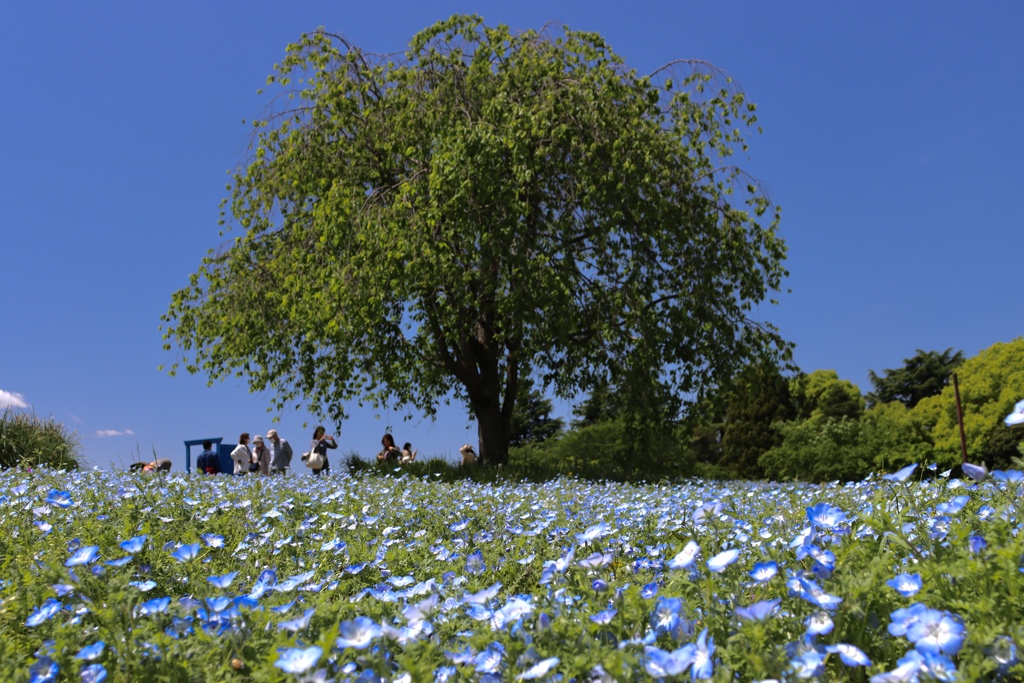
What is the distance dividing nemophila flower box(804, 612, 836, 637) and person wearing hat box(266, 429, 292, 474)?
1457 centimetres

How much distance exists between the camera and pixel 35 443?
16.2 m

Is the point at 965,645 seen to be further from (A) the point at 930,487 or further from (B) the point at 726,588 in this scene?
(A) the point at 930,487

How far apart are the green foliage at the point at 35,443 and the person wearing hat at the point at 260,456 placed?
328cm

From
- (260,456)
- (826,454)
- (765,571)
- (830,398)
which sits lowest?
(826,454)

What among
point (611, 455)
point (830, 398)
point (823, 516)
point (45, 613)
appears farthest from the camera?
point (830, 398)

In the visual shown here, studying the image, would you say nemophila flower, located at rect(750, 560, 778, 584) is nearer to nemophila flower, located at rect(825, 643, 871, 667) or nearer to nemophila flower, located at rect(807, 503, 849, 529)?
nemophila flower, located at rect(825, 643, 871, 667)

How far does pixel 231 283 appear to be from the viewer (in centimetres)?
1881

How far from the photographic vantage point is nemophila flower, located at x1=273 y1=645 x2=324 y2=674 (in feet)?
6.22

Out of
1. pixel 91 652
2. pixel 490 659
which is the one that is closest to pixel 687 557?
pixel 490 659

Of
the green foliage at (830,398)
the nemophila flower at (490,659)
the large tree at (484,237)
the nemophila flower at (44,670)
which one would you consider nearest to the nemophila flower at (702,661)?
the nemophila flower at (490,659)

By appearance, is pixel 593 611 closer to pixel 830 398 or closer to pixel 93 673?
pixel 93 673

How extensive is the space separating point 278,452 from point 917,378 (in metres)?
35.8

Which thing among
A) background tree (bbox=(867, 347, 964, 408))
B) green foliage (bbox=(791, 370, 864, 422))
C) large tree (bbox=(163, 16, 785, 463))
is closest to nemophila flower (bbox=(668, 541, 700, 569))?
large tree (bbox=(163, 16, 785, 463))

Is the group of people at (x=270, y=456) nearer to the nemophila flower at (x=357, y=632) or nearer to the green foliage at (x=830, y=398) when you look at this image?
the nemophila flower at (x=357, y=632)
